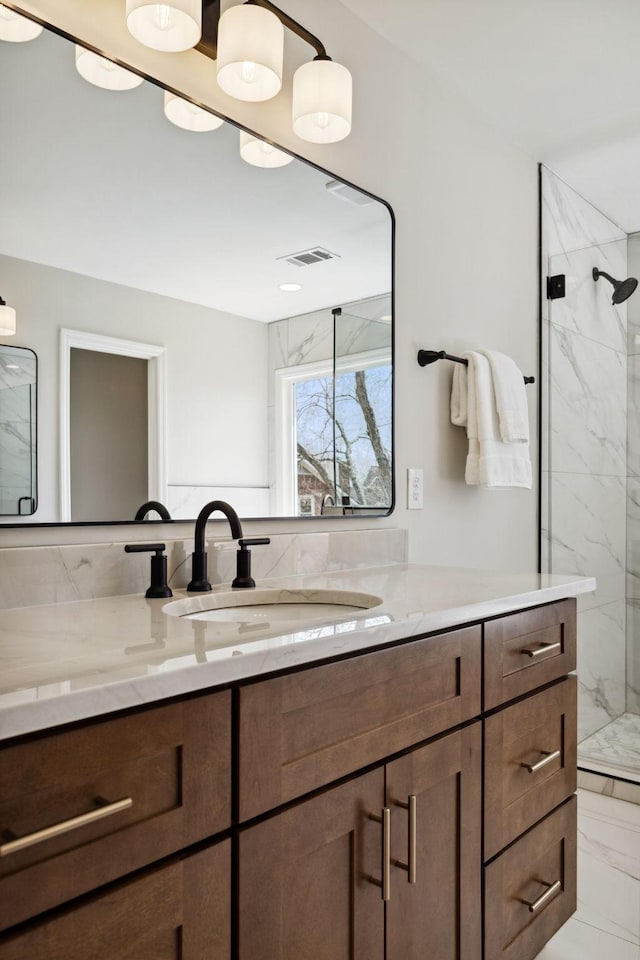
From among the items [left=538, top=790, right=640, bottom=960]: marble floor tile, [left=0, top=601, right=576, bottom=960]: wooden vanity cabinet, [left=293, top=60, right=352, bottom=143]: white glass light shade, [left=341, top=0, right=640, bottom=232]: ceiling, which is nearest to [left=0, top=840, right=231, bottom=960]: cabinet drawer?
[left=0, top=601, right=576, bottom=960]: wooden vanity cabinet

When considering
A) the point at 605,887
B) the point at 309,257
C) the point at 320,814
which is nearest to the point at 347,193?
the point at 309,257

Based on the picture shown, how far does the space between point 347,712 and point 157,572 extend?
48cm

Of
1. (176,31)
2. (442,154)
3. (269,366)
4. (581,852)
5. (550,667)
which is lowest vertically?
(581,852)

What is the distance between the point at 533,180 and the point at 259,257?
5.35 ft

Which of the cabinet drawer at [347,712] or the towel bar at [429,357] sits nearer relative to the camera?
the cabinet drawer at [347,712]

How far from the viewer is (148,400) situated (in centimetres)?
144

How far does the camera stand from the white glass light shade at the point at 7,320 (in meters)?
1.21

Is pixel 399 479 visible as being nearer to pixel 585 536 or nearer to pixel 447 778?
pixel 447 778

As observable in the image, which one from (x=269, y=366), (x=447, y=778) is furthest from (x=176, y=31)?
(x=447, y=778)

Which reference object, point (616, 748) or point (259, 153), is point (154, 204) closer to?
point (259, 153)

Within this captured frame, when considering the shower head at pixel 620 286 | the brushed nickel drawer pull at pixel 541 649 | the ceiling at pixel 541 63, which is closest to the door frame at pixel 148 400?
the brushed nickel drawer pull at pixel 541 649

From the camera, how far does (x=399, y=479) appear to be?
2072mm

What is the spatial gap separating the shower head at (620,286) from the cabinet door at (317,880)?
271 centimetres

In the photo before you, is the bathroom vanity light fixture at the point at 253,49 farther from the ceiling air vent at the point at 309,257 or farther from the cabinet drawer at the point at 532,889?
the cabinet drawer at the point at 532,889
